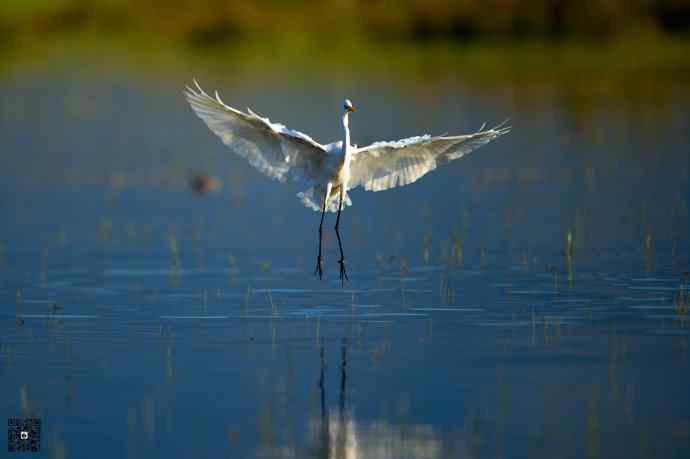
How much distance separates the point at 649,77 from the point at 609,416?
1246 inches

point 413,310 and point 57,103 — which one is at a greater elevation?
point 57,103

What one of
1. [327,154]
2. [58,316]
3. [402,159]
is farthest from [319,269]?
[58,316]

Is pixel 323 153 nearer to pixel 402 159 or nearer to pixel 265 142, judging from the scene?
pixel 265 142

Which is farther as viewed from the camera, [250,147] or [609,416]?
[250,147]

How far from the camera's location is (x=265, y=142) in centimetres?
1530

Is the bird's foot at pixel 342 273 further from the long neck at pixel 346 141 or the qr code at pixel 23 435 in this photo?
the qr code at pixel 23 435

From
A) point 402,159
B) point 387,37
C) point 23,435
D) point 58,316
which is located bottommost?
point 23,435

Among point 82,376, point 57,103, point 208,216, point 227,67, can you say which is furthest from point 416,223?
point 227,67

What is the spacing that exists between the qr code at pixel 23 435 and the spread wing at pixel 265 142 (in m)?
5.25

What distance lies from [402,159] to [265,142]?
5.55 ft

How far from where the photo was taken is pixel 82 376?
11156 mm

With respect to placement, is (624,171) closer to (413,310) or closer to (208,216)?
(208,216)

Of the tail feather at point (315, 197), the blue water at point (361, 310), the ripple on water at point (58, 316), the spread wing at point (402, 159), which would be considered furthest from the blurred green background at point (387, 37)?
the ripple on water at point (58, 316)

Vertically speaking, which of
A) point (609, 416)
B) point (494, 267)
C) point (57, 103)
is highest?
point (57, 103)
